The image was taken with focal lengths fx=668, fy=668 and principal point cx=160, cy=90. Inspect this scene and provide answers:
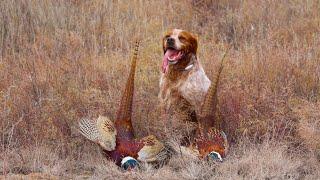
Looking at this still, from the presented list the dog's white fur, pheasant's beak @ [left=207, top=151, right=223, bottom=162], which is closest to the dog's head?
the dog's white fur

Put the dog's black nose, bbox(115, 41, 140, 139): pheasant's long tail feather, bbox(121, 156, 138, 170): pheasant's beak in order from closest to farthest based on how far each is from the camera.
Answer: bbox(121, 156, 138, 170): pheasant's beak
the dog's black nose
bbox(115, 41, 140, 139): pheasant's long tail feather

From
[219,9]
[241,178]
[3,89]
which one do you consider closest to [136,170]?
[241,178]

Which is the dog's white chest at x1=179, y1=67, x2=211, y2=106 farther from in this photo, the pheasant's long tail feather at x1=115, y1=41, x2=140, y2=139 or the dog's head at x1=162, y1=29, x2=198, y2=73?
the pheasant's long tail feather at x1=115, y1=41, x2=140, y2=139

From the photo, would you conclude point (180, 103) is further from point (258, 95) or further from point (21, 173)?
point (21, 173)

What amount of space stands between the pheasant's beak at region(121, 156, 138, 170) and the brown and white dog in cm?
50

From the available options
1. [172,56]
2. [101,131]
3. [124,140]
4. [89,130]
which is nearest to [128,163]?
[124,140]

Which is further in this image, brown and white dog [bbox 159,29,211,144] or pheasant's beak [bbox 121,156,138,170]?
brown and white dog [bbox 159,29,211,144]

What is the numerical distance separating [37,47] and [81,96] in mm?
1637

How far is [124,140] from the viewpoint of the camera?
5660mm

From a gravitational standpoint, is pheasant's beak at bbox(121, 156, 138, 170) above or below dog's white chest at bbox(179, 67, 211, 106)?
below

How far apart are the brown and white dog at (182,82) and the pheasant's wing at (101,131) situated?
1.69ft

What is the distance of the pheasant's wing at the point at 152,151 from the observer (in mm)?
5578

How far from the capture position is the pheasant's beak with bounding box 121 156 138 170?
5.49 meters

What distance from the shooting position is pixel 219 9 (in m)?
9.10
